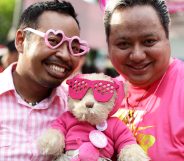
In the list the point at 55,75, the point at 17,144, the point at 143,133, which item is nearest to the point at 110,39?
the point at 55,75

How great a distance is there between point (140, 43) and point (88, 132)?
602 mm

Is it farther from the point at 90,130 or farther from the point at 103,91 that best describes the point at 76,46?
the point at 90,130

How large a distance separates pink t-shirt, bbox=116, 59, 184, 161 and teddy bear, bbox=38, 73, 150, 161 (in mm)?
123

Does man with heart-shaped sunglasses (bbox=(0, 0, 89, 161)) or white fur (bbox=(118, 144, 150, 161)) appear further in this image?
man with heart-shaped sunglasses (bbox=(0, 0, 89, 161))

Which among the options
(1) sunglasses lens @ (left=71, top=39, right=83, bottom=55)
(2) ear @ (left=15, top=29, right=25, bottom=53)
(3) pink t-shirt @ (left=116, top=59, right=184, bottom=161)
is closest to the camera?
(3) pink t-shirt @ (left=116, top=59, right=184, bottom=161)

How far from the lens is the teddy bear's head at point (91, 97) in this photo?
6.66 feet

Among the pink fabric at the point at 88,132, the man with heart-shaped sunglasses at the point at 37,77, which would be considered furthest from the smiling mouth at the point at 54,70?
the pink fabric at the point at 88,132

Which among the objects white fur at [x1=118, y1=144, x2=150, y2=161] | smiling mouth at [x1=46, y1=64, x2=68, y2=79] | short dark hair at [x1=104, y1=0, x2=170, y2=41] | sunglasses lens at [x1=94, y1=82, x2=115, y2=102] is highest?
short dark hair at [x1=104, y1=0, x2=170, y2=41]

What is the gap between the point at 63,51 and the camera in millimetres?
2246

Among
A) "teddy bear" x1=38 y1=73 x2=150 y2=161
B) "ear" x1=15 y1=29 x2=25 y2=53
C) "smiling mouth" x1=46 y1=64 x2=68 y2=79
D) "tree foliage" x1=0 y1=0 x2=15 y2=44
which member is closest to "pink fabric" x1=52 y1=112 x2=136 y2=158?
"teddy bear" x1=38 y1=73 x2=150 y2=161

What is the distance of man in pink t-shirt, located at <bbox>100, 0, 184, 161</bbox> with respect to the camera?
2127mm

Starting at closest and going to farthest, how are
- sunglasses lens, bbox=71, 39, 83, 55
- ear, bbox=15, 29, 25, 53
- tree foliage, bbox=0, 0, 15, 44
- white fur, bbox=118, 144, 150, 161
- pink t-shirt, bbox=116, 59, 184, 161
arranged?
white fur, bbox=118, 144, 150, 161, pink t-shirt, bbox=116, 59, 184, 161, sunglasses lens, bbox=71, 39, 83, 55, ear, bbox=15, 29, 25, 53, tree foliage, bbox=0, 0, 15, 44

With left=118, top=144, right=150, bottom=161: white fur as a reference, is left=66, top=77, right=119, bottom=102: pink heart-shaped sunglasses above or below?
above

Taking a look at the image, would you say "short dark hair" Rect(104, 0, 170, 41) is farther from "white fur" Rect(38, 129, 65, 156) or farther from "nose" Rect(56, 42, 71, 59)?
"white fur" Rect(38, 129, 65, 156)
